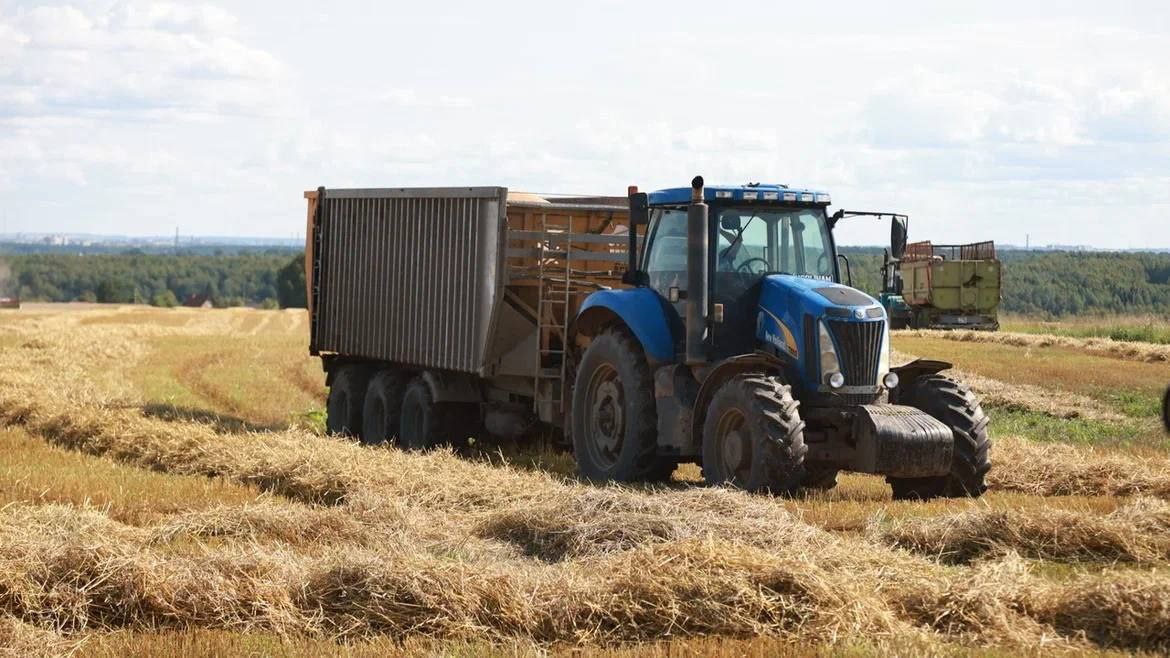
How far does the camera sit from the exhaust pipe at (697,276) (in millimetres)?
12680

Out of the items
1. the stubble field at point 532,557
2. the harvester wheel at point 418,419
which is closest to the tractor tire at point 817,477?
the stubble field at point 532,557

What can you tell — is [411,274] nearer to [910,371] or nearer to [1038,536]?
[910,371]

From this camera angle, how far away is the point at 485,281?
16.5 m

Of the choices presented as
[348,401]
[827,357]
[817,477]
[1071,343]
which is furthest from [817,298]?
[1071,343]

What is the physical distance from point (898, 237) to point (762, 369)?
1533 millimetres

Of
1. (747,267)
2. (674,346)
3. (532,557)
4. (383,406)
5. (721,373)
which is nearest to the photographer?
(532,557)

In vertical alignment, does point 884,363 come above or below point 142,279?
above

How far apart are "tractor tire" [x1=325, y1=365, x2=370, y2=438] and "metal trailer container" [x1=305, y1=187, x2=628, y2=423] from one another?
71cm

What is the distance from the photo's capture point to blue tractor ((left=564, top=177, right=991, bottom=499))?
12109 millimetres

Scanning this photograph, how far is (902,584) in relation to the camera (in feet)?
28.0

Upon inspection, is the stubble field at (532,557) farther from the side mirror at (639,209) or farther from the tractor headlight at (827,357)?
the side mirror at (639,209)

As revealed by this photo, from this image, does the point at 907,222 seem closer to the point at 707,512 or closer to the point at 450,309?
the point at 707,512

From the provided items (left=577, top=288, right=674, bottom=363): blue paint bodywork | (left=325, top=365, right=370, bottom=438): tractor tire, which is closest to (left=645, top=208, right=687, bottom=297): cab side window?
(left=577, top=288, right=674, bottom=363): blue paint bodywork

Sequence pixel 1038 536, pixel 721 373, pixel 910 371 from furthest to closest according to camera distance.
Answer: pixel 910 371 < pixel 721 373 < pixel 1038 536
